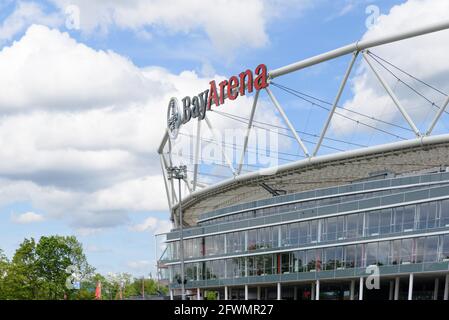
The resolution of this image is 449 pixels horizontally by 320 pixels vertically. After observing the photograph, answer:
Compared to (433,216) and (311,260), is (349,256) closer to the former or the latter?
(311,260)

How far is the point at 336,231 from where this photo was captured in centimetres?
6856

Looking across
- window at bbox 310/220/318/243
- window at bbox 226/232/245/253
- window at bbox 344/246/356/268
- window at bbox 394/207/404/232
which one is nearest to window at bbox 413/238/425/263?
window at bbox 394/207/404/232

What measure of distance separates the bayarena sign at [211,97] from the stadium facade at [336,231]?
2.49 metres

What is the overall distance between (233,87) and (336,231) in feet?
100

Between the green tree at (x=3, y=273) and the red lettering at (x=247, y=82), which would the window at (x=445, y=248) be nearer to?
the red lettering at (x=247, y=82)

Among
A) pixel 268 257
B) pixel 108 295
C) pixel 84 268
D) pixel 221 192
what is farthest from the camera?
pixel 108 295

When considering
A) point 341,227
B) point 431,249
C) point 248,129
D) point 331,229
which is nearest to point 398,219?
point 431,249

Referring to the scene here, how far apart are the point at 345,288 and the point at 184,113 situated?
4328 centimetres

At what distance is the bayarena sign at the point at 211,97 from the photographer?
87.2 meters

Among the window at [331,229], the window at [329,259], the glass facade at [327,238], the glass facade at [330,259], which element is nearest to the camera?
the glass facade at [330,259]

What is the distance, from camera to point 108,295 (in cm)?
17788

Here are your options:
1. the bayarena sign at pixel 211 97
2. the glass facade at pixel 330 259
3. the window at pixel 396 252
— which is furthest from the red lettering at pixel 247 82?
the window at pixel 396 252

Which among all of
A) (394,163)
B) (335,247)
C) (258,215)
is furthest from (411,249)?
(258,215)
